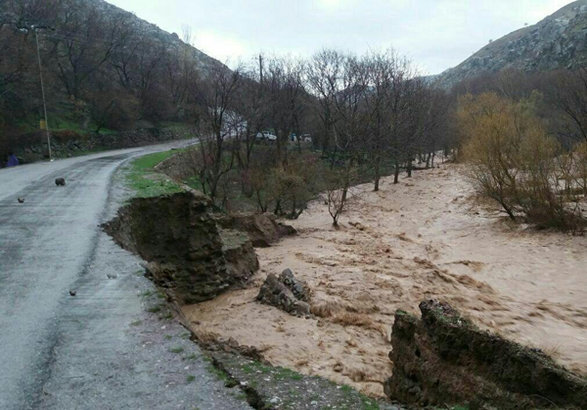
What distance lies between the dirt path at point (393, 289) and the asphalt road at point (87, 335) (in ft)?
8.67

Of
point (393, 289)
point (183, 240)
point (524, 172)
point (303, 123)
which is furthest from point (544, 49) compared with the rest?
point (183, 240)

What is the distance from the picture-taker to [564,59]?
90062mm

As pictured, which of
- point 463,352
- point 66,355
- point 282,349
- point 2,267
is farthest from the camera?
point 282,349

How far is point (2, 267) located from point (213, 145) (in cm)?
2229

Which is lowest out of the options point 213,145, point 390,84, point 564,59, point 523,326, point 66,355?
point 523,326

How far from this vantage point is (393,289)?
14359 millimetres

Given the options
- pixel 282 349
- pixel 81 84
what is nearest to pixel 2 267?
pixel 282 349

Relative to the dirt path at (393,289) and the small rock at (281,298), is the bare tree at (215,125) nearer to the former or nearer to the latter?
the dirt path at (393,289)

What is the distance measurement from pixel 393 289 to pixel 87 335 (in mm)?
10330

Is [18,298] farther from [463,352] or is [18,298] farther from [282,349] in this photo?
[463,352]

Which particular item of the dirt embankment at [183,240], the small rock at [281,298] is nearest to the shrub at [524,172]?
the small rock at [281,298]

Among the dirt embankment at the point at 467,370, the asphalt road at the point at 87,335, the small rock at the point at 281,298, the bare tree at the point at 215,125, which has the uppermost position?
the bare tree at the point at 215,125

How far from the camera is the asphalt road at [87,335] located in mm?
4707

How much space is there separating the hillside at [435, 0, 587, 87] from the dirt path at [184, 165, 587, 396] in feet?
120
